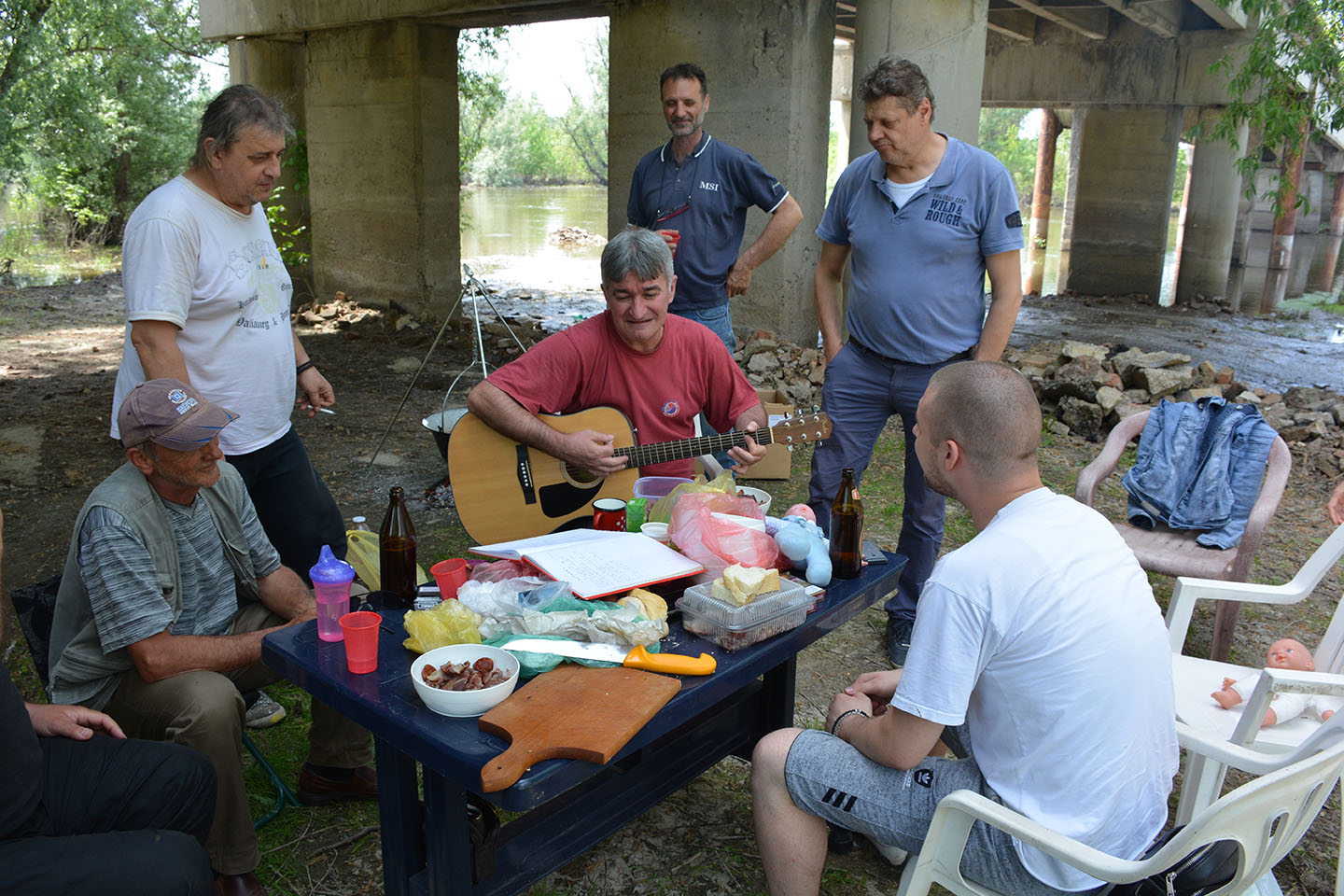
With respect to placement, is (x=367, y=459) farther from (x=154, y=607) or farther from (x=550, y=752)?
(x=550, y=752)

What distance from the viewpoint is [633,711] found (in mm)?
1923

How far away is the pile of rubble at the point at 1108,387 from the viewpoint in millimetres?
7184

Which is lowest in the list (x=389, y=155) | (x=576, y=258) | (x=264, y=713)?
(x=264, y=713)

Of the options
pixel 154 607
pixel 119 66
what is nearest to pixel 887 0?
pixel 154 607

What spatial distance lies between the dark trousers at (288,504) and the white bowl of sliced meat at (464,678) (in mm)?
1399

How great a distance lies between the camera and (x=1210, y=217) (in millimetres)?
16844

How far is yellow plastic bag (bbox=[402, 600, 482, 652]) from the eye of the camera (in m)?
2.18

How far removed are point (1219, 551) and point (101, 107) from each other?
19.2 meters

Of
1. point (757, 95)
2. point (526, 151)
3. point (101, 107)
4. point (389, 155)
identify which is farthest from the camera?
point (526, 151)

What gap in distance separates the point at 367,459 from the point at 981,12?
18.5ft

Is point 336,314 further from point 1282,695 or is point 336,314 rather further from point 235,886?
point 1282,695

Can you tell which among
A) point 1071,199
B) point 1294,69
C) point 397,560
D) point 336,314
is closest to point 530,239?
point 1071,199

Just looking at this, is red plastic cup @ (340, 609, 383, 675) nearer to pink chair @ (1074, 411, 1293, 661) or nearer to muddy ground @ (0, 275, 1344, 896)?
muddy ground @ (0, 275, 1344, 896)

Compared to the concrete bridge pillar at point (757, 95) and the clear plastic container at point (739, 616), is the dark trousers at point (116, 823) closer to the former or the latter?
the clear plastic container at point (739, 616)
